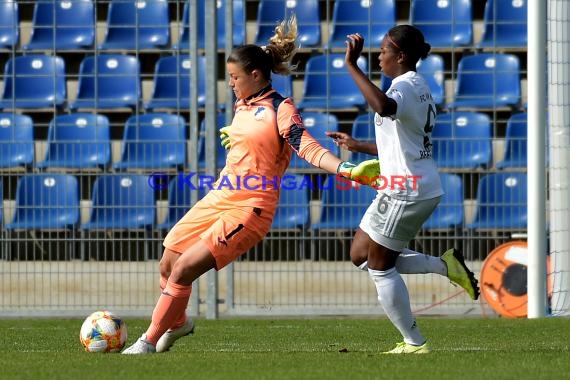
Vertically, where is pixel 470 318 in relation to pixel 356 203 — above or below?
below

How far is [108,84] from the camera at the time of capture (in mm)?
14758

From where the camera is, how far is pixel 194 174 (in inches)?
482

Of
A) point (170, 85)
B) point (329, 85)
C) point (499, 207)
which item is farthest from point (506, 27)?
point (170, 85)

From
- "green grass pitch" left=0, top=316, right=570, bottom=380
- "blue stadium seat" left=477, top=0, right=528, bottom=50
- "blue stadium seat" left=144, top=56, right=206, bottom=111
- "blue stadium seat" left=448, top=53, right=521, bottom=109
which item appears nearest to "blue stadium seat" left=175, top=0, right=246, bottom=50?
"blue stadium seat" left=144, top=56, right=206, bottom=111

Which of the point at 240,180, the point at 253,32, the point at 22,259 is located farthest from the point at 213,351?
the point at 253,32

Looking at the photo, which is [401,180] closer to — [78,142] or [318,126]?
[78,142]

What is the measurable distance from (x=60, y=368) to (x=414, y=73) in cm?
268

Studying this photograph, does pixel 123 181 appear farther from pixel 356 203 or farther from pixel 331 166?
pixel 331 166

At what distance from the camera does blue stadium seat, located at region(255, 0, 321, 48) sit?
14.8 m

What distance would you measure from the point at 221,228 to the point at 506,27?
27.6ft

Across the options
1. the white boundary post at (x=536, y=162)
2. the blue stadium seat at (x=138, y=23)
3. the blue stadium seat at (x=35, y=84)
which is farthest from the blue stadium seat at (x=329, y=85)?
the blue stadium seat at (x=35, y=84)

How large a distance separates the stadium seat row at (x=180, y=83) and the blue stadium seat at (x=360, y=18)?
0.35 metres

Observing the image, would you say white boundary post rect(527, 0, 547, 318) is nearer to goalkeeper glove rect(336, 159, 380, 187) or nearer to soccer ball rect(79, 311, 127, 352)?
goalkeeper glove rect(336, 159, 380, 187)

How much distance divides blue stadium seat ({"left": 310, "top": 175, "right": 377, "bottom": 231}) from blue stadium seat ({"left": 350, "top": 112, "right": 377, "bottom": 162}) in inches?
12.3
